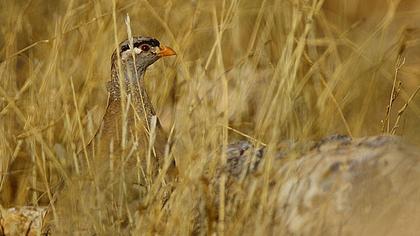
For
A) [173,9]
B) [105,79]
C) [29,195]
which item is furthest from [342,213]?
[173,9]

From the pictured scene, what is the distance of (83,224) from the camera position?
412 cm

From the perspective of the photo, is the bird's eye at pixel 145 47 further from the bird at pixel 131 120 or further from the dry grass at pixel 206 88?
the dry grass at pixel 206 88

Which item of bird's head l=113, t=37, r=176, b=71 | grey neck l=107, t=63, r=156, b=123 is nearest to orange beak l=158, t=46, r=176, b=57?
bird's head l=113, t=37, r=176, b=71

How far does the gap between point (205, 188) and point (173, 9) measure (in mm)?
3333

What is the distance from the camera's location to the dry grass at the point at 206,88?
4109 mm

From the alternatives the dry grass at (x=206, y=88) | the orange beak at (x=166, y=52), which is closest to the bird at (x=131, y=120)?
the orange beak at (x=166, y=52)

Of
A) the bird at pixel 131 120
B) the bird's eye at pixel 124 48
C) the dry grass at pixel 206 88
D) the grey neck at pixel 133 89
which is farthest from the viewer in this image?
the bird's eye at pixel 124 48

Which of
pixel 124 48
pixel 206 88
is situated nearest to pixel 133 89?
pixel 124 48

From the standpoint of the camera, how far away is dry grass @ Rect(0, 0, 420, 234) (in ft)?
13.5

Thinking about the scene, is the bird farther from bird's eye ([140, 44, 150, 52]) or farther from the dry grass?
the dry grass

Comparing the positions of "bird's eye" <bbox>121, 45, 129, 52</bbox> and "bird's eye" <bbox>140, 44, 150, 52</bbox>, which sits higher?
"bird's eye" <bbox>121, 45, 129, 52</bbox>

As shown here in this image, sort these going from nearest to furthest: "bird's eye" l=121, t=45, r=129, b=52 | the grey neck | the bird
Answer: the bird < the grey neck < "bird's eye" l=121, t=45, r=129, b=52

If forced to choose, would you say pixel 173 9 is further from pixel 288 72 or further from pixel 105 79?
pixel 288 72

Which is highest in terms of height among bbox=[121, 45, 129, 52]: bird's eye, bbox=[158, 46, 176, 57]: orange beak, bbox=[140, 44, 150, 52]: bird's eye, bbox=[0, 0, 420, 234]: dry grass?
bbox=[121, 45, 129, 52]: bird's eye
